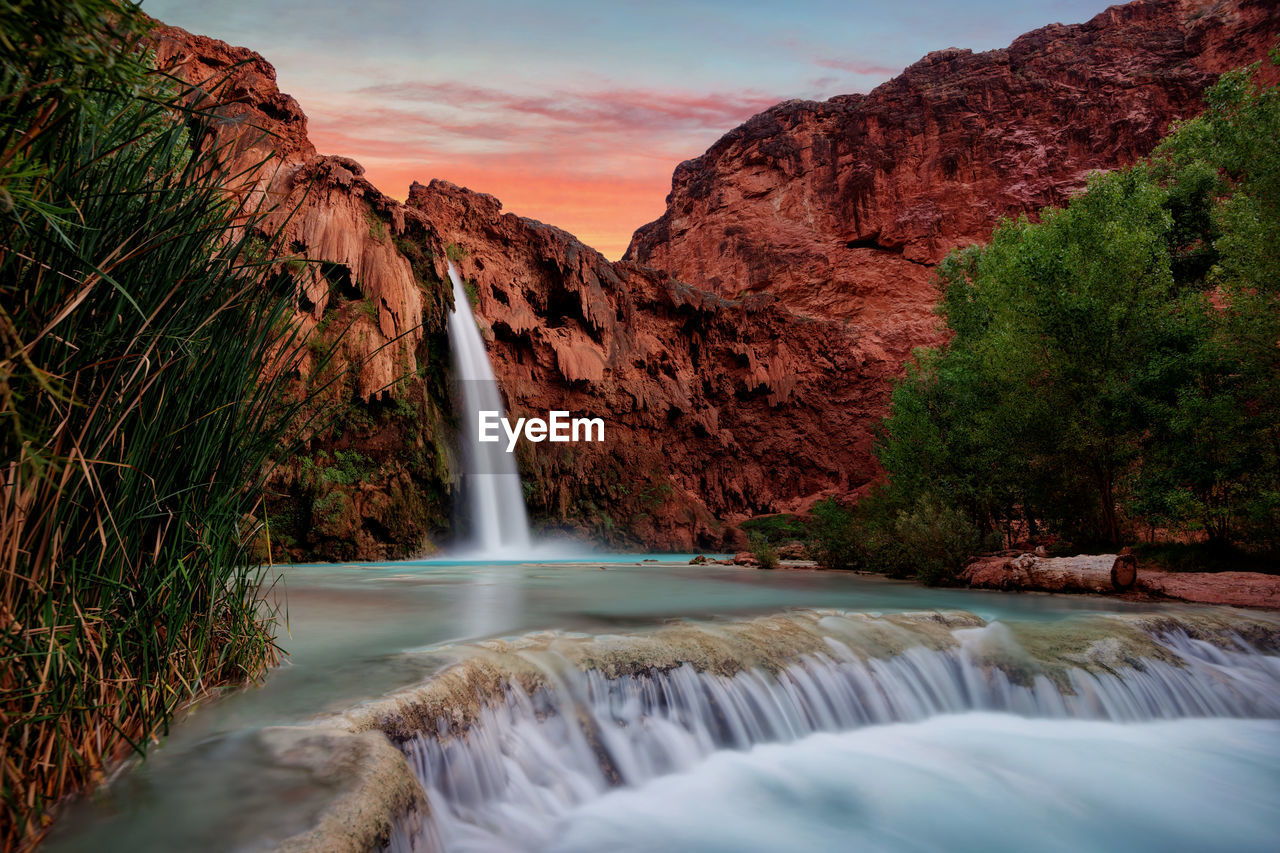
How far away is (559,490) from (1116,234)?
2025cm

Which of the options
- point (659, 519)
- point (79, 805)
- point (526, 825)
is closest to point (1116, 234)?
point (526, 825)

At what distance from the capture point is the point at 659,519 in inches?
1153

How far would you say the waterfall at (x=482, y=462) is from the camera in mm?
24469

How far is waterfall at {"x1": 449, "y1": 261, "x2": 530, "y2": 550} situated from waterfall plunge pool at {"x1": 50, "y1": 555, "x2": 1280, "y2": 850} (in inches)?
677

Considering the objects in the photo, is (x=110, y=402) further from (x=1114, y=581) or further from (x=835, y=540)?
(x=835, y=540)

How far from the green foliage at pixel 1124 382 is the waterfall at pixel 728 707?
5.05m

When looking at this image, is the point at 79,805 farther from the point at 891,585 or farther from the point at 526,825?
the point at 891,585

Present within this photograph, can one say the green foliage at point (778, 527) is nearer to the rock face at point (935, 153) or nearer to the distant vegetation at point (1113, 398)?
the distant vegetation at point (1113, 398)

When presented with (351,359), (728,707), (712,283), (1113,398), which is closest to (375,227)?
(351,359)

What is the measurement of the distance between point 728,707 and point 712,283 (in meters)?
46.8

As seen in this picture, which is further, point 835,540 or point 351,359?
point 351,359

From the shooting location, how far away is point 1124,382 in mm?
11898

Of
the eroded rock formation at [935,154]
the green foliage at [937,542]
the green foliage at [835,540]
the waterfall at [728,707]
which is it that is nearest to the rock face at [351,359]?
the green foliage at [835,540]

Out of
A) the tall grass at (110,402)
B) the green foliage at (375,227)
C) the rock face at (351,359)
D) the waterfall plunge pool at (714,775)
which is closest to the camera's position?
the tall grass at (110,402)
